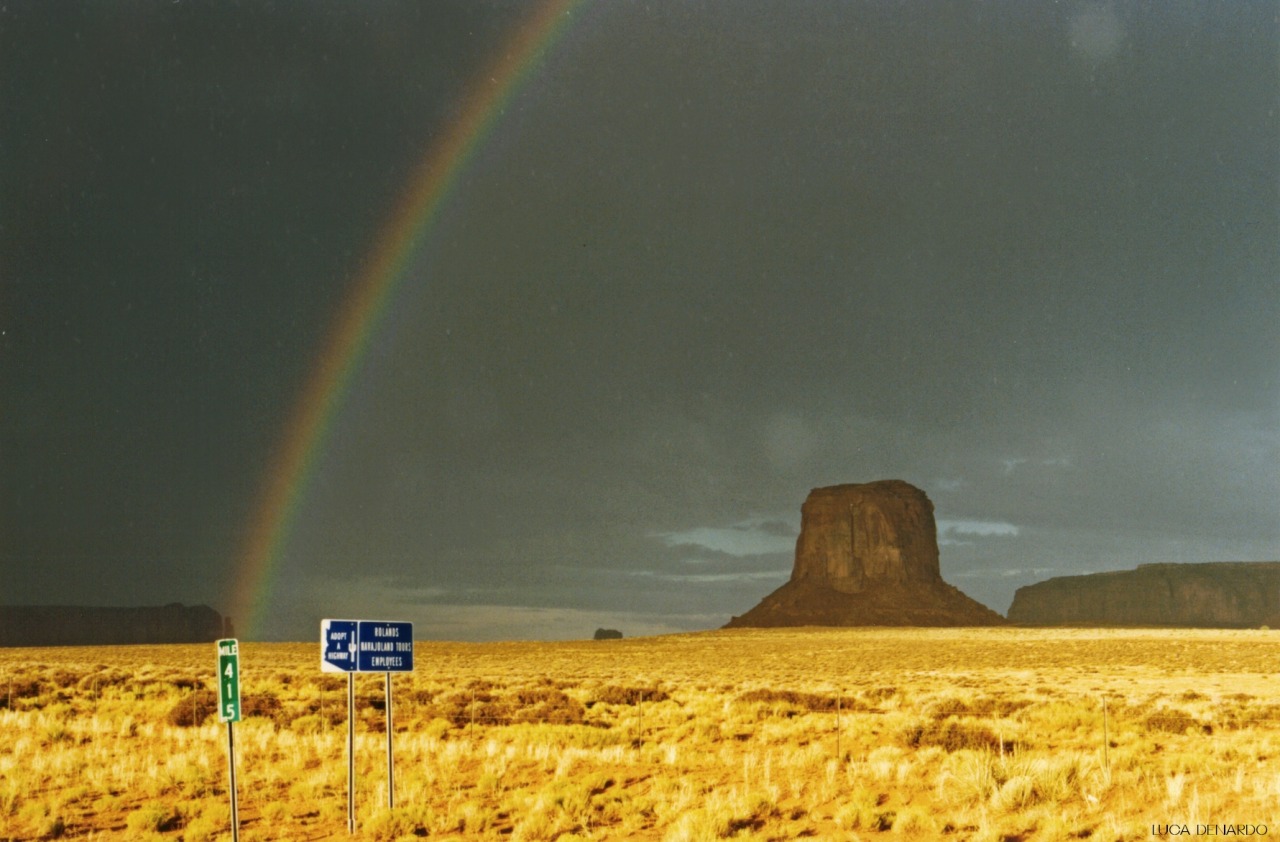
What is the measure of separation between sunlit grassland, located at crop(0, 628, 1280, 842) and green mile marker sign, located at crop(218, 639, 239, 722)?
2648mm

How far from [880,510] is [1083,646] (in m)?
90.8

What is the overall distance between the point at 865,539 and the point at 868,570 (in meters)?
5.51

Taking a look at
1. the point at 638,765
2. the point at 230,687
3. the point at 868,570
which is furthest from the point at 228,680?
the point at 868,570

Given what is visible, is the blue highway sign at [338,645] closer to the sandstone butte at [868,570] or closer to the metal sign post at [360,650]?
the metal sign post at [360,650]

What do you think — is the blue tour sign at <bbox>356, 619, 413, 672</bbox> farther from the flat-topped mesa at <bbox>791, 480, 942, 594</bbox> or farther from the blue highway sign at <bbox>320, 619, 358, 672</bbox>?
the flat-topped mesa at <bbox>791, 480, 942, 594</bbox>

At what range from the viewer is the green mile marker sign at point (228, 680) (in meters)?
10.9

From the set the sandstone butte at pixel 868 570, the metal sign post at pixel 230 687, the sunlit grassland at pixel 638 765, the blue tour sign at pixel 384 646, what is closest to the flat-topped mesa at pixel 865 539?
the sandstone butte at pixel 868 570

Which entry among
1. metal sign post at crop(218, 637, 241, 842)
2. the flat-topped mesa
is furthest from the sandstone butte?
metal sign post at crop(218, 637, 241, 842)

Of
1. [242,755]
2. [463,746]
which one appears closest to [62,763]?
[242,755]

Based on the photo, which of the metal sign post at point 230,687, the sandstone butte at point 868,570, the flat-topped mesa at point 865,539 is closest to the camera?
the metal sign post at point 230,687

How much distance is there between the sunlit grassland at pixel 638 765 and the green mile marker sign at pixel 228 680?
265 cm

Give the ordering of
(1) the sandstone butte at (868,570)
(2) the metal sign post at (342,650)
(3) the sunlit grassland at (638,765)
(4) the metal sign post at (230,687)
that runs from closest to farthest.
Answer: (4) the metal sign post at (230,687)
(2) the metal sign post at (342,650)
(3) the sunlit grassland at (638,765)
(1) the sandstone butte at (868,570)

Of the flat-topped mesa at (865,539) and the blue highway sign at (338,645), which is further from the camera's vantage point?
the flat-topped mesa at (865,539)

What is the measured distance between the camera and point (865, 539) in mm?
175500
